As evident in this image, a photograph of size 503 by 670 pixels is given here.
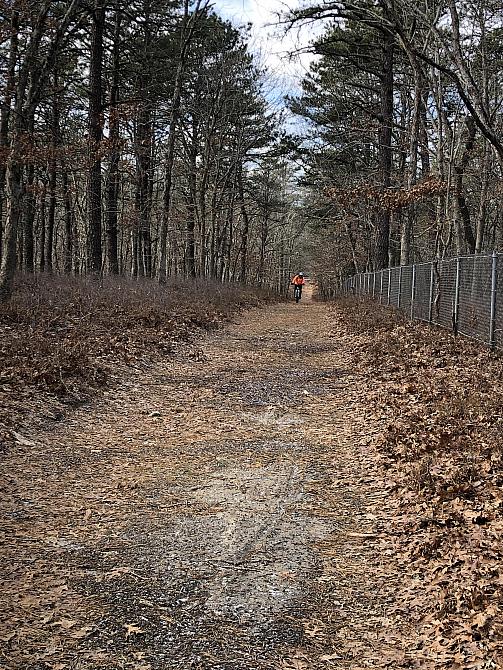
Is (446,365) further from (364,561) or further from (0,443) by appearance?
(0,443)

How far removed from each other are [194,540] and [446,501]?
6.99 ft

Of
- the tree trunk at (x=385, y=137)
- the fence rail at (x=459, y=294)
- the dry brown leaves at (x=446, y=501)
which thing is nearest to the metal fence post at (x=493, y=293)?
the fence rail at (x=459, y=294)

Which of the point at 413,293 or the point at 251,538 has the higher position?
the point at 413,293

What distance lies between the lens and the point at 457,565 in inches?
167

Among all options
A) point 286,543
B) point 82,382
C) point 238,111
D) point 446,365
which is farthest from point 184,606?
point 238,111

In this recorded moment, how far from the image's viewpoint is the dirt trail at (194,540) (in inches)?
140

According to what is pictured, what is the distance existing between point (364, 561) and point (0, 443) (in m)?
4.06

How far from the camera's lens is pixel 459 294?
1338 centimetres

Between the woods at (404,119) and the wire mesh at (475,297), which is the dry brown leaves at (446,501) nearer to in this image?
the wire mesh at (475,297)

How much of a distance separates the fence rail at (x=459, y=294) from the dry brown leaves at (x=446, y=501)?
1.22 meters

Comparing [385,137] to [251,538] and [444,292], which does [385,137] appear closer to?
[444,292]

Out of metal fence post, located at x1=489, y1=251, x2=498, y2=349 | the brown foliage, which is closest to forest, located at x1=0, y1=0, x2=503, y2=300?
the brown foliage

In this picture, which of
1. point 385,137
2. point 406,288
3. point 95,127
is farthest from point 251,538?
point 385,137

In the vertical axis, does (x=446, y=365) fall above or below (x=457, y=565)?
above
